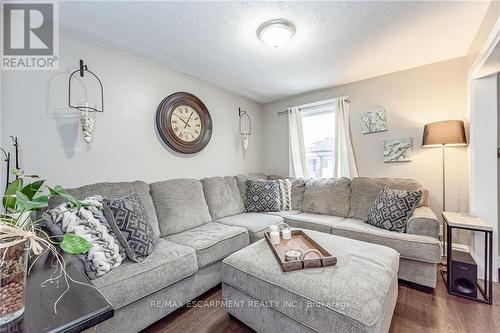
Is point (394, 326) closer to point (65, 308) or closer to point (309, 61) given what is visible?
point (65, 308)

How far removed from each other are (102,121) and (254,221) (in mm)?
1911

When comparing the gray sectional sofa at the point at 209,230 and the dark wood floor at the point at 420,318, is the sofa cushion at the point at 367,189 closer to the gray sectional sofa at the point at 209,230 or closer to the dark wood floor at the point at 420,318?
the gray sectional sofa at the point at 209,230

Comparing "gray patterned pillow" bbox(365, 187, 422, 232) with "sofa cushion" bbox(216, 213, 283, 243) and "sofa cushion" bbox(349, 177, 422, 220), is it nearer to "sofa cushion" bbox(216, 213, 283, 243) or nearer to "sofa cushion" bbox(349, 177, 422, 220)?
"sofa cushion" bbox(349, 177, 422, 220)

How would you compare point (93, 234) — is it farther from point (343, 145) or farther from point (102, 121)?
point (343, 145)

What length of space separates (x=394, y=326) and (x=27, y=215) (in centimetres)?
214

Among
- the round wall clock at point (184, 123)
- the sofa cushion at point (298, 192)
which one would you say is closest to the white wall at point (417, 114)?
the sofa cushion at point (298, 192)

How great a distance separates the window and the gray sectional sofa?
1.68 ft

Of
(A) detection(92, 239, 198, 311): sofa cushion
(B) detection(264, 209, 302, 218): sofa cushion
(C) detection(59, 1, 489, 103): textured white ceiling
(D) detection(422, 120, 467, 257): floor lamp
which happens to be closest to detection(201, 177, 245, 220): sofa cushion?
(B) detection(264, 209, 302, 218): sofa cushion

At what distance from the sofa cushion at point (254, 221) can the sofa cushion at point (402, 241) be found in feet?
2.49

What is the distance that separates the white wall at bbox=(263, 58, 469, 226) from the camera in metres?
2.51

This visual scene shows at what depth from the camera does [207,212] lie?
8.67 feet

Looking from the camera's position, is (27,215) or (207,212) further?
(207,212)

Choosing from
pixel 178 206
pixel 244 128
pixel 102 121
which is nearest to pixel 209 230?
pixel 178 206

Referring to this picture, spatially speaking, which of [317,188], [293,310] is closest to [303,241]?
[293,310]
